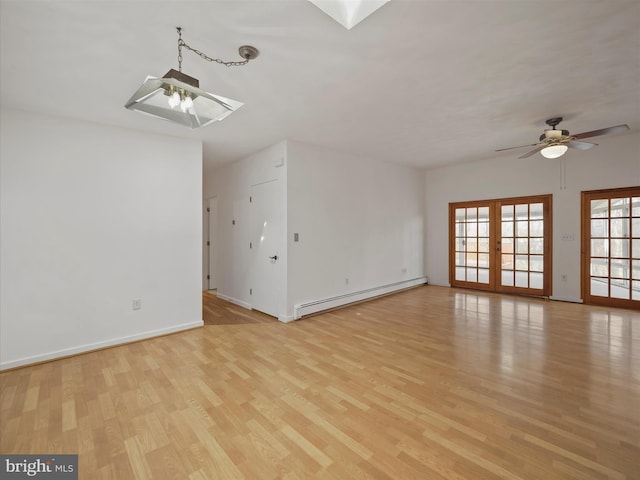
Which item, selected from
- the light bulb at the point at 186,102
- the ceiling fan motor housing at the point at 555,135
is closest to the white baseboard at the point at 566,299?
the ceiling fan motor housing at the point at 555,135

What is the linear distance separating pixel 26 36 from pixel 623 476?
4556 mm

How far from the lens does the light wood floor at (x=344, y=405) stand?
1.67 metres

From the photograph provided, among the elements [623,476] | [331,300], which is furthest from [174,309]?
[623,476]

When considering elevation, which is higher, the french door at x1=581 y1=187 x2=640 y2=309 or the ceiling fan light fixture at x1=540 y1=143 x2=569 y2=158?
the ceiling fan light fixture at x1=540 y1=143 x2=569 y2=158

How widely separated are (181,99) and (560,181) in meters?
6.38

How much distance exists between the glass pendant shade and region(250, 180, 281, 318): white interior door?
96.2 inches

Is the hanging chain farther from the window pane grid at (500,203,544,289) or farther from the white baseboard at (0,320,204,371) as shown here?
the window pane grid at (500,203,544,289)

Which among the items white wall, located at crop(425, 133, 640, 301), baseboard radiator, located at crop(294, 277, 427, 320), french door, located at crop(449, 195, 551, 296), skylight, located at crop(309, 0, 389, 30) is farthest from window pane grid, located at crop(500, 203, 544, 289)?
skylight, located at crop(309, 0, 389, 30)

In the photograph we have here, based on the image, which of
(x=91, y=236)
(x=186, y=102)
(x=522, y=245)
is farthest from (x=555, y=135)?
(x=91, y=236)

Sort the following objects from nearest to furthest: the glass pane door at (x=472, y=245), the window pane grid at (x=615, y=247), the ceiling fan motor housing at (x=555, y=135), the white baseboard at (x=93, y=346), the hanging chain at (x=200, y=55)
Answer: the hanging chain at (x=200, y=55) < the white baseboard at (x=93, y=346) < the ceiling fan motor housing at (x=555, y=135) < the window pane grid at (x=615, y=247) < the glass pane door at (x=472, y=245)

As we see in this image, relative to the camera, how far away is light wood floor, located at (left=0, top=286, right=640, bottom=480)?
5.47 ft

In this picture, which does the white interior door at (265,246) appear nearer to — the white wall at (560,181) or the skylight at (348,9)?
the skylight at (348,9)

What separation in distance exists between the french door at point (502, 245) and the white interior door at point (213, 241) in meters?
5.48

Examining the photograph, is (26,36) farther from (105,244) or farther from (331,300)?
(331,300)
